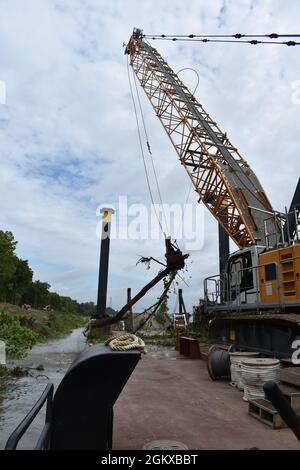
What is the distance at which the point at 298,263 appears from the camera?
10.5 meters

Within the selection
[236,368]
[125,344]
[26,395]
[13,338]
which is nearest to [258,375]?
[236,368]

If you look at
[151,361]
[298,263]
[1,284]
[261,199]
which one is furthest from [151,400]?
[1,284]

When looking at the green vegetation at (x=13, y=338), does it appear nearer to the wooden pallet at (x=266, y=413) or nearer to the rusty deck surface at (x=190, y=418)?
the rusty deck surface at (x=190, y=418)

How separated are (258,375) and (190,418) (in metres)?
1.90

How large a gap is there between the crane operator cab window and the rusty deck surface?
4211 mm

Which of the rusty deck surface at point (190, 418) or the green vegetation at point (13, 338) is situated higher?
the green vegetation at point (13, 338)

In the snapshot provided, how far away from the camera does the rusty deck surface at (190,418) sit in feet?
17.6

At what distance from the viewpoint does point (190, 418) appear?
6.59 meters

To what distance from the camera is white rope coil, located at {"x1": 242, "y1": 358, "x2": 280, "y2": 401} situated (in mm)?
7664

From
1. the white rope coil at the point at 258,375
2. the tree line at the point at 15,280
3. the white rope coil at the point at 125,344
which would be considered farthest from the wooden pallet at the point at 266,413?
the tree line at the point at 15,280

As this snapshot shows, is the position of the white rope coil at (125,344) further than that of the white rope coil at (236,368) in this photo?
No

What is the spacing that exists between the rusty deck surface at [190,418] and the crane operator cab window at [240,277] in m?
4.21

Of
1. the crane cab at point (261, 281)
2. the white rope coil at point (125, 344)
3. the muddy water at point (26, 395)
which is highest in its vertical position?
the crane cab at point (261, 281)
